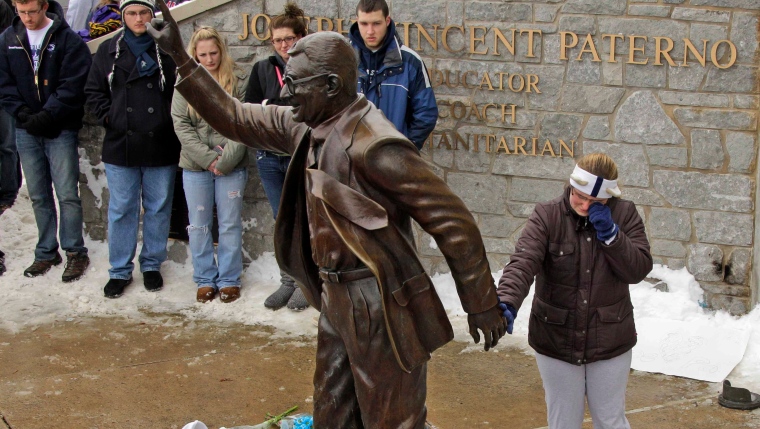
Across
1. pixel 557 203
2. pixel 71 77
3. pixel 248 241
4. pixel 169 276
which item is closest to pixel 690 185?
pixel 557 203

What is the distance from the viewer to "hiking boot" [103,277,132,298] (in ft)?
25.2

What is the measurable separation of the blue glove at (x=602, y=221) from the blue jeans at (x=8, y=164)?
19.4 ft

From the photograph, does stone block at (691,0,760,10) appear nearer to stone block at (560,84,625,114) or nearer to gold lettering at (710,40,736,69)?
gold lettering at (710,40,736,69)

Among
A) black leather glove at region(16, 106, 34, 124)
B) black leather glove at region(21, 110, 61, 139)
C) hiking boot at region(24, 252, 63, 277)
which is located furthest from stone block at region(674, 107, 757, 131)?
hiking boot at region(24, 252, 63, 277)

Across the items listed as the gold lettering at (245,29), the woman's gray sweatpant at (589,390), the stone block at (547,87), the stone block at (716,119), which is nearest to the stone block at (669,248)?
Result: the stone block at (716,119)

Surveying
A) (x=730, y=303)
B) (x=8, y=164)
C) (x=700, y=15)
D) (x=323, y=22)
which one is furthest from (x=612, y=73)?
(x=8, y=164)

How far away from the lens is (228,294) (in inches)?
300

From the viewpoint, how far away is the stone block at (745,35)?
6.89 m

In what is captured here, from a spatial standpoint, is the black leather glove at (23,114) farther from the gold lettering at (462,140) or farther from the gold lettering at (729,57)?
the gold lettering at (729,57)

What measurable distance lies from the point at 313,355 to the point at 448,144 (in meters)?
1.90

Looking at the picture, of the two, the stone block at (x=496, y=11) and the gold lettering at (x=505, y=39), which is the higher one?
the stone block at (x=496, y=11)

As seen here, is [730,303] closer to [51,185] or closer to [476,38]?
[476,38]

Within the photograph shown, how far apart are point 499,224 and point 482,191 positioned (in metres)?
0.27

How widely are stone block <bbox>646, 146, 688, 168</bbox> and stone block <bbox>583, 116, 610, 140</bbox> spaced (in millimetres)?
308
